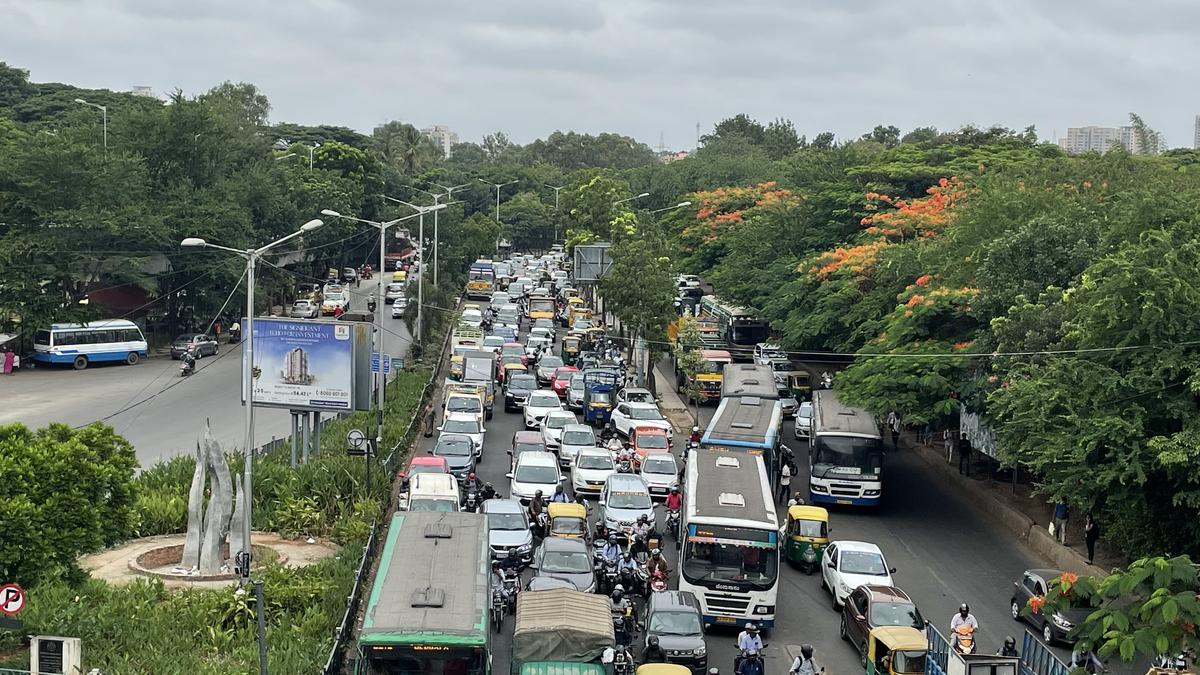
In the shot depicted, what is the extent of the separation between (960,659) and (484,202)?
418 ft

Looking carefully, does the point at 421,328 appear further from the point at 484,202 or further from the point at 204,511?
the point at 484,202

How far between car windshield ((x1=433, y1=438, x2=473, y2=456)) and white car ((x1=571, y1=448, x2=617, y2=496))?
2963 mm

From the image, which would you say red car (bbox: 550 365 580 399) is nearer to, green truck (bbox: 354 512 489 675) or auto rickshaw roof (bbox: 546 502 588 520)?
auto rickshaw roof (bbox: 546 502 588 520)

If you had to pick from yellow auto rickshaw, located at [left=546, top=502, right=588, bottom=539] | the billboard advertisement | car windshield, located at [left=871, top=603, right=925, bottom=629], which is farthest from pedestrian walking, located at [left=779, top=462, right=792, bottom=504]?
car windshield, located at [left=871, top=603, right=925, bottom=629]

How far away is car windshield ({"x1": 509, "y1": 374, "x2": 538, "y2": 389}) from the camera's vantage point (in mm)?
48969

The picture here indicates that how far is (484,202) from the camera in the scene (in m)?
143

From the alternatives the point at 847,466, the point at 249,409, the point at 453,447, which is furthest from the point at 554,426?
the point at 249,409

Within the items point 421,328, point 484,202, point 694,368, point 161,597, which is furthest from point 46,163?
point 484,202

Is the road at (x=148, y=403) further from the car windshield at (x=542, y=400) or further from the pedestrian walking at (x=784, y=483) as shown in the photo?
the pedestrian walking at (x=784, y=483)

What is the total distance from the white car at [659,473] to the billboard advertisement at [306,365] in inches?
306

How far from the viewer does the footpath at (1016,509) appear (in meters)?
28.8

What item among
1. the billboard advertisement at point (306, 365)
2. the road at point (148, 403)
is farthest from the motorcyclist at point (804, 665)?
the road at point (148, 403)

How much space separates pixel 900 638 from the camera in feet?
67.2

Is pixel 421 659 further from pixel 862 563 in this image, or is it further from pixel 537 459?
pixel 537 459
